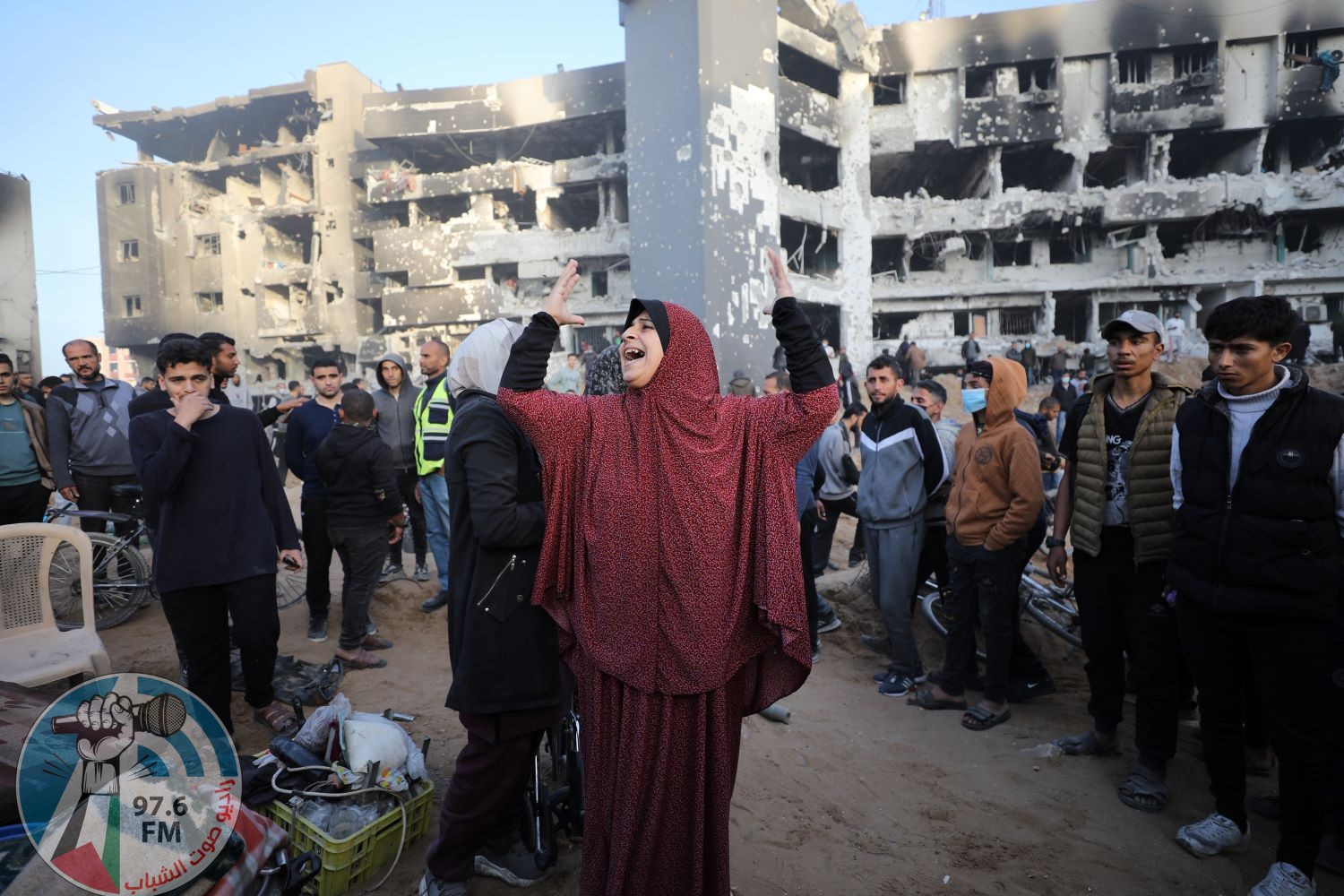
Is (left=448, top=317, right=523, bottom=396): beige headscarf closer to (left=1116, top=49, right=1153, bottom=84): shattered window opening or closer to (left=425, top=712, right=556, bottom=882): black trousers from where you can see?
(left=425, top=712, right=556, bottom=882): black trousers

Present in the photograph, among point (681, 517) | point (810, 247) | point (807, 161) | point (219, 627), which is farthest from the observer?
point (807, 161)

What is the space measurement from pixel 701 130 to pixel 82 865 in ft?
65.7

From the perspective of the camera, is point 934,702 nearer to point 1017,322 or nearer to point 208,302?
point 1017,322

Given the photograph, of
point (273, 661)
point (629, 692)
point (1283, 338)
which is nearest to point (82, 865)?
point (629, 692)

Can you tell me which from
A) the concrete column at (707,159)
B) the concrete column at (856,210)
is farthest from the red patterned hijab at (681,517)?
the concrete column at (856,210)

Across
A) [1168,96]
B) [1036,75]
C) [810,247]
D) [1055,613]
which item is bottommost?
[1055,613]

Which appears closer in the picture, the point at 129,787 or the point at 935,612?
the point at 129,787

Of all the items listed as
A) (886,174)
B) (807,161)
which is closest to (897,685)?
(807,161)

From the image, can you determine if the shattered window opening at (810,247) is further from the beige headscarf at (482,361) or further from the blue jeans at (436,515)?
the beige headscarf at (482,361)

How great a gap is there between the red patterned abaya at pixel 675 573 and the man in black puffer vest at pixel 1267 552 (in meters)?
1.77

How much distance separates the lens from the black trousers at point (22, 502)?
16.6ft

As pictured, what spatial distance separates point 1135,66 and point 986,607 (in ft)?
98.6

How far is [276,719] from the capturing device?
11.7 feet

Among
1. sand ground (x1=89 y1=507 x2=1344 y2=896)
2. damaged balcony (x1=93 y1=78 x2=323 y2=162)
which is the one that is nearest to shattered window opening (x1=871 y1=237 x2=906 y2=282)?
sand ground (x1=89 y1=507 x2=1344 y2=896)
